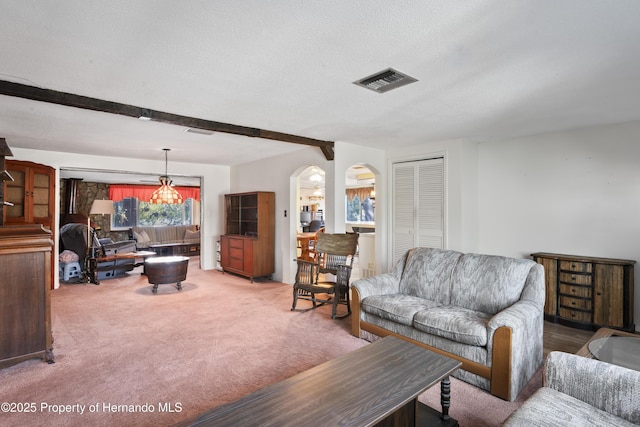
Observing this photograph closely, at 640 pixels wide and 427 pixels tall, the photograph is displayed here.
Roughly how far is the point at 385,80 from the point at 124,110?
95.1 inches

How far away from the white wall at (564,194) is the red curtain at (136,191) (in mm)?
8381

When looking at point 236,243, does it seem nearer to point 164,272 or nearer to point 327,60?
point 164,272

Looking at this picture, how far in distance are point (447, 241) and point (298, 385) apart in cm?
365

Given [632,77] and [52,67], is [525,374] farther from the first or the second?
[52,67]

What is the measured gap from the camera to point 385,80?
2533 millimetres

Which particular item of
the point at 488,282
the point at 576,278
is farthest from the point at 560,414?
the point at 576,278

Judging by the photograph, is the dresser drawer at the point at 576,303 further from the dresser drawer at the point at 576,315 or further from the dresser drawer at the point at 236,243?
the dresser drawer at the point at 236,243

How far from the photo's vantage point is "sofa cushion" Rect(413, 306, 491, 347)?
2.43m

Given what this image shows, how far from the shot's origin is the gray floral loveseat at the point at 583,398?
1471mm

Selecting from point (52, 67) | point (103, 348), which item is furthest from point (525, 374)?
point (52, 67)

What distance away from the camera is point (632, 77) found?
2492 mm

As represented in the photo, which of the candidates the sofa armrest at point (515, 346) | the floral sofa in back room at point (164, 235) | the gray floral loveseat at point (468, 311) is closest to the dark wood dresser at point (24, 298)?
the gray floral loveseat at point (468, 311)

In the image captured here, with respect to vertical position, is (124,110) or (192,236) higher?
(124,110)

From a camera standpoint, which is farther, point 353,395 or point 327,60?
point 327,60
